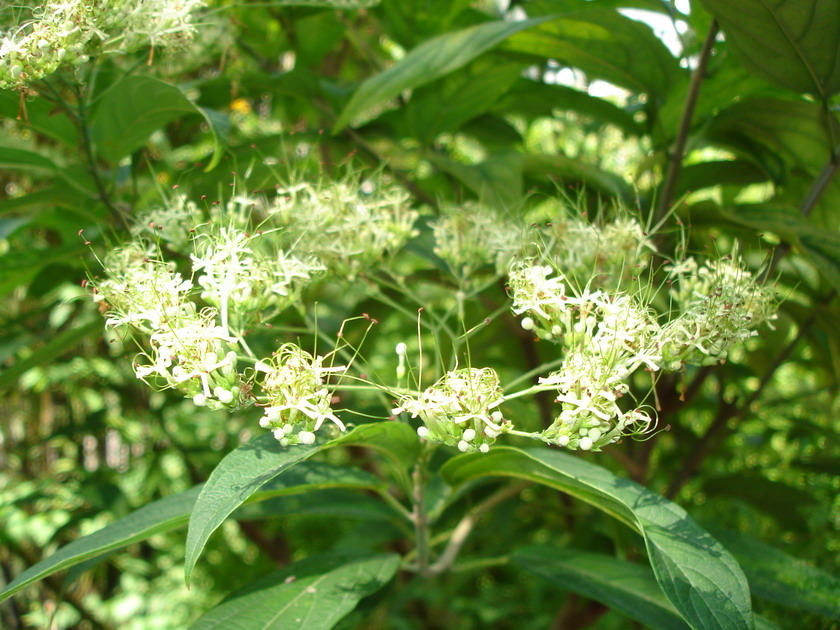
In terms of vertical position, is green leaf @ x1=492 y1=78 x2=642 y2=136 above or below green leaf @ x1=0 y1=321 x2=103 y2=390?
above

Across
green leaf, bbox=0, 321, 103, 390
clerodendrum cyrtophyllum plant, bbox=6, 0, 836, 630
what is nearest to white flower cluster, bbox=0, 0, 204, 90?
clerodendrum cyrtophyllum plant, bbox=6, 0, 836, 630

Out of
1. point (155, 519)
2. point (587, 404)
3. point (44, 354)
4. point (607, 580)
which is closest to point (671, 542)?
point (587, 404)

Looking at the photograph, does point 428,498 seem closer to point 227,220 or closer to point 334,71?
point 227,220

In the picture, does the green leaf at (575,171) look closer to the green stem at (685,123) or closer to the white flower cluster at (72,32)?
the green stem at (685,123)

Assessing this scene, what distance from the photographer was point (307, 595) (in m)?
0.96

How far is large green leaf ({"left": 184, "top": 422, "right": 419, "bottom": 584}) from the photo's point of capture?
2.17 feet

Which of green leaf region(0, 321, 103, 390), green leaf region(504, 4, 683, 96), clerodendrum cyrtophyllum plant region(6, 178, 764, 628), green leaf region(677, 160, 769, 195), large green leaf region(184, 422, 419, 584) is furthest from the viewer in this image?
green leaf region(677, 160, 769, 195)

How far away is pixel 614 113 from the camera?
142cm

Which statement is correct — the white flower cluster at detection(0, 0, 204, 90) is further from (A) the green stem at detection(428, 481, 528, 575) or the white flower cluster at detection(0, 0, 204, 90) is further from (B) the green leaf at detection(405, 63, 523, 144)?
(A) the green stem at detection(428, 481, 528, 575)

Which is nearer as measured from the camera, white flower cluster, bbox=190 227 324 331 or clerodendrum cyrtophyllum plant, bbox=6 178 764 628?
clerodendrum cyrtophyllum plant, bbox=6 178 764 628

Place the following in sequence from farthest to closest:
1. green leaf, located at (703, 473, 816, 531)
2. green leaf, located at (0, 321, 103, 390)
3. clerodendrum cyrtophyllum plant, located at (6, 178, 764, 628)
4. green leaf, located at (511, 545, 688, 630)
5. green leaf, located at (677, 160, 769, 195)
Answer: green leaf, located at (703, 473, 816, 531), green leaf, located at (677, 160, 769, 195), green leaf, located at (0, 321, 103, 390), green leaf, located at (511, 545, 688, 630), clerodendrum cyrtophyllum plant, located at (6, 178, 764, 628)

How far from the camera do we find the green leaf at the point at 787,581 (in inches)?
41.0

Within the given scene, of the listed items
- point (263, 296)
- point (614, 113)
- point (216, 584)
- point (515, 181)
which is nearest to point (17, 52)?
point (263, 296)

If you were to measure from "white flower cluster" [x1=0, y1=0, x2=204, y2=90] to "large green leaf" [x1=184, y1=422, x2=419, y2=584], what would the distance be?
552 mm
